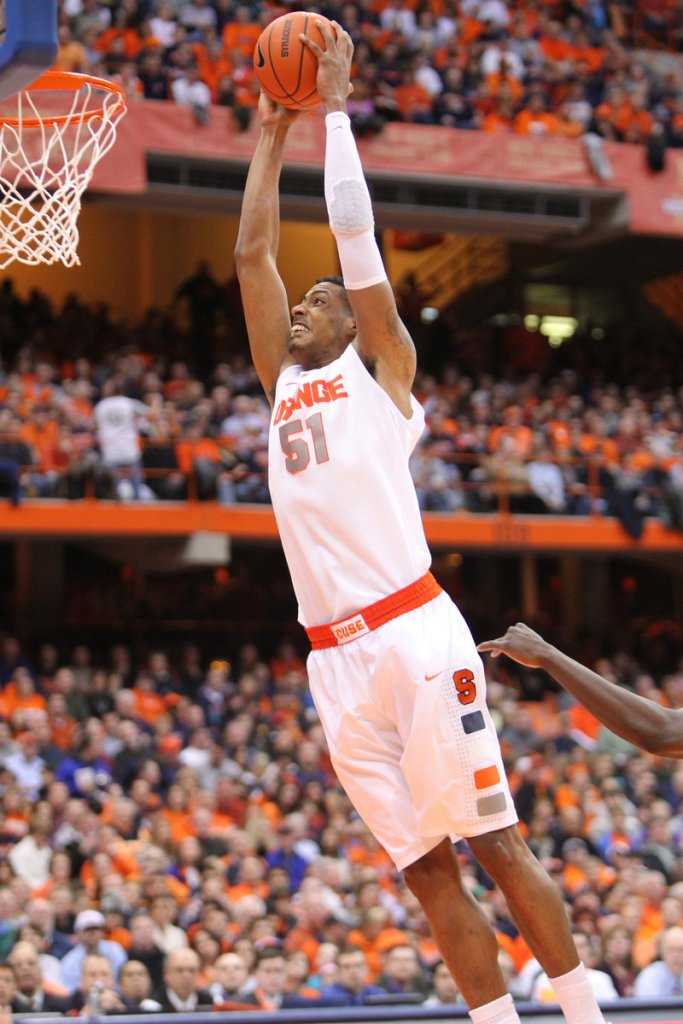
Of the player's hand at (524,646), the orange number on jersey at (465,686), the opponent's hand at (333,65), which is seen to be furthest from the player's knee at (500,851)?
the opponent's hand at (333,65)

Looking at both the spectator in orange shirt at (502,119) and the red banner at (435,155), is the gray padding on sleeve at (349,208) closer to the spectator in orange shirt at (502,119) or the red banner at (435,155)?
the red banner at (435,155)

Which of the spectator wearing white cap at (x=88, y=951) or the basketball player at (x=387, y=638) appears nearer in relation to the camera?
the basketball player at (x=387, y=638)

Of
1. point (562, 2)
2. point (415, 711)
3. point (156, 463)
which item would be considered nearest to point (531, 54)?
point (562, 2)

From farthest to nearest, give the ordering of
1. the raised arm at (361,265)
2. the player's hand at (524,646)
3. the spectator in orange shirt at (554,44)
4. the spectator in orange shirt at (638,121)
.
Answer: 1. the spectator in orange shirt at (554,44)
2. the spectator in orange shirt at (638,121)
3. the raised arm at (361,265)
4. the player's hand at (524,646)

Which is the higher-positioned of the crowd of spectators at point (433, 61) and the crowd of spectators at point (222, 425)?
the crowd of spectators at point (433, 61)

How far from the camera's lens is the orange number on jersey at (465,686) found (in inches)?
179

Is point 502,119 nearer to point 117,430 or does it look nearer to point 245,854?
point 117,430

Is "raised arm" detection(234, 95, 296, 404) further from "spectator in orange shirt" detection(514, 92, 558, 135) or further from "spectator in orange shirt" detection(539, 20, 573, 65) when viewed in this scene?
"spectator in orange shirt" detection(539, 20, 573, 65)

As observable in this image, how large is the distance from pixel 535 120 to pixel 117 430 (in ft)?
26.5

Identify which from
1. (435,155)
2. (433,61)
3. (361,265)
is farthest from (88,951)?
(433,61)

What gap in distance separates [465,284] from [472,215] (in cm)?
540

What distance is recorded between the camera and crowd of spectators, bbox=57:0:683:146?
1850cm

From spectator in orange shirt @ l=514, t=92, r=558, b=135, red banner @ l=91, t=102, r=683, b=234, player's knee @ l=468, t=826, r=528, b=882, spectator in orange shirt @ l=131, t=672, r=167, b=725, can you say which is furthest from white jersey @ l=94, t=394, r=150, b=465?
player's knee @ l=468, t=826, r=528, b=882

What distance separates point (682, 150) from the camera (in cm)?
2116
